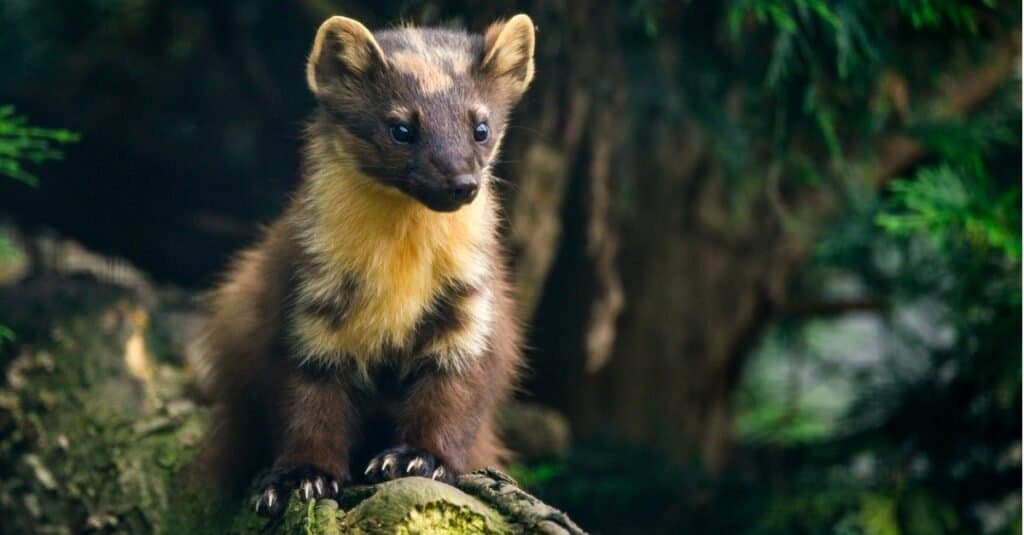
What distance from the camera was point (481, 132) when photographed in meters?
3.63

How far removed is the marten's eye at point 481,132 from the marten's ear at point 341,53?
1.05ft

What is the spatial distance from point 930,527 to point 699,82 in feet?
7.81

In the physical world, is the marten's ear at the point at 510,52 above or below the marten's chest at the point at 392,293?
above

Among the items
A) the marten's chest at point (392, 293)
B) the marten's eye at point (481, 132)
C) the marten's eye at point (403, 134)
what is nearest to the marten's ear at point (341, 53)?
the marten's eye at point (403, 134)

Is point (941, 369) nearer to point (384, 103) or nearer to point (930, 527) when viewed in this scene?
point (930, 527)

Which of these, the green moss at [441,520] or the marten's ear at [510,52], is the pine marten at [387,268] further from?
the green moss at [441,520]

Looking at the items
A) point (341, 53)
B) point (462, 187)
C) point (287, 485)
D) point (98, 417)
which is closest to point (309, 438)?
point (287, 485)

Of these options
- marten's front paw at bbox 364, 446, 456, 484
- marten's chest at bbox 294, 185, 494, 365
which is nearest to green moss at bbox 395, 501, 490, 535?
marten's front paw at bbox 364, 446, 456, 484

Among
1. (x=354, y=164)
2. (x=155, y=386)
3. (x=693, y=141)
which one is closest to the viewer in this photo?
(x=354, y=164)

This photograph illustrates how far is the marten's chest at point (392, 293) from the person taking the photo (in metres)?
3.67

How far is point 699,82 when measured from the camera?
602 cm

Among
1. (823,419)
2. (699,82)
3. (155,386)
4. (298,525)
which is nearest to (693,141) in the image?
(699,82)

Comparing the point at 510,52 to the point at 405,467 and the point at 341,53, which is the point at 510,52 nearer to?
the point at 341,53

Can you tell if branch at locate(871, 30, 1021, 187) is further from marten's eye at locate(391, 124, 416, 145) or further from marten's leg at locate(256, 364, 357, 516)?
marten's leg at locate(256, 364, 357, 516)
